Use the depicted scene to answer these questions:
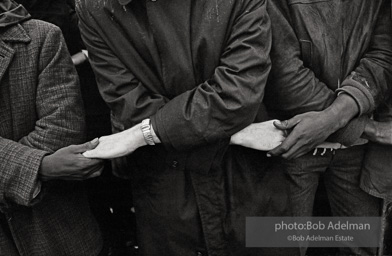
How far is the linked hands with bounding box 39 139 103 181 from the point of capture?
2.22 m

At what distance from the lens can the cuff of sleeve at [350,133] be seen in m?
2.30

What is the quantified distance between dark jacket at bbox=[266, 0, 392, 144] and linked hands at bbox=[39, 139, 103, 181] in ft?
2.89

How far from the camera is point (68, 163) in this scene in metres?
2.22

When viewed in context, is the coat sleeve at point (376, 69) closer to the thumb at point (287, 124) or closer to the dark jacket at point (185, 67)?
the thumb at point (287, 124)

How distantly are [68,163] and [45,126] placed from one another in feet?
0.68

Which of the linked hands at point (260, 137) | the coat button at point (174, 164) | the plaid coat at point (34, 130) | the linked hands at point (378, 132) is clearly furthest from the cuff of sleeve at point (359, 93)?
the plaid coat at point (34, 130)

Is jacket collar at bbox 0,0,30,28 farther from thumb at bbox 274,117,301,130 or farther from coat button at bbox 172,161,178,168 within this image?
thumb at bbox 274,117,301,130

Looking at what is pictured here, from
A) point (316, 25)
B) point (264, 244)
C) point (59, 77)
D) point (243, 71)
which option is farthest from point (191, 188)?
point (316, 25)

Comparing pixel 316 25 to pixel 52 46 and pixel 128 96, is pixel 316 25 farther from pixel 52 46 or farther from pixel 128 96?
pixel 52 46

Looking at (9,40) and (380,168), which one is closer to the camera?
(9,40)

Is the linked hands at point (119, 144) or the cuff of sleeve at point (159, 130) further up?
the cuff of sleeve at point (159, 130)

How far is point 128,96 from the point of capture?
6.98 ft

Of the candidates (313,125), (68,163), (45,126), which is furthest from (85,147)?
(313,125)

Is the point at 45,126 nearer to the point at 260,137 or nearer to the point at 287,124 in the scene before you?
the point at 260,137
